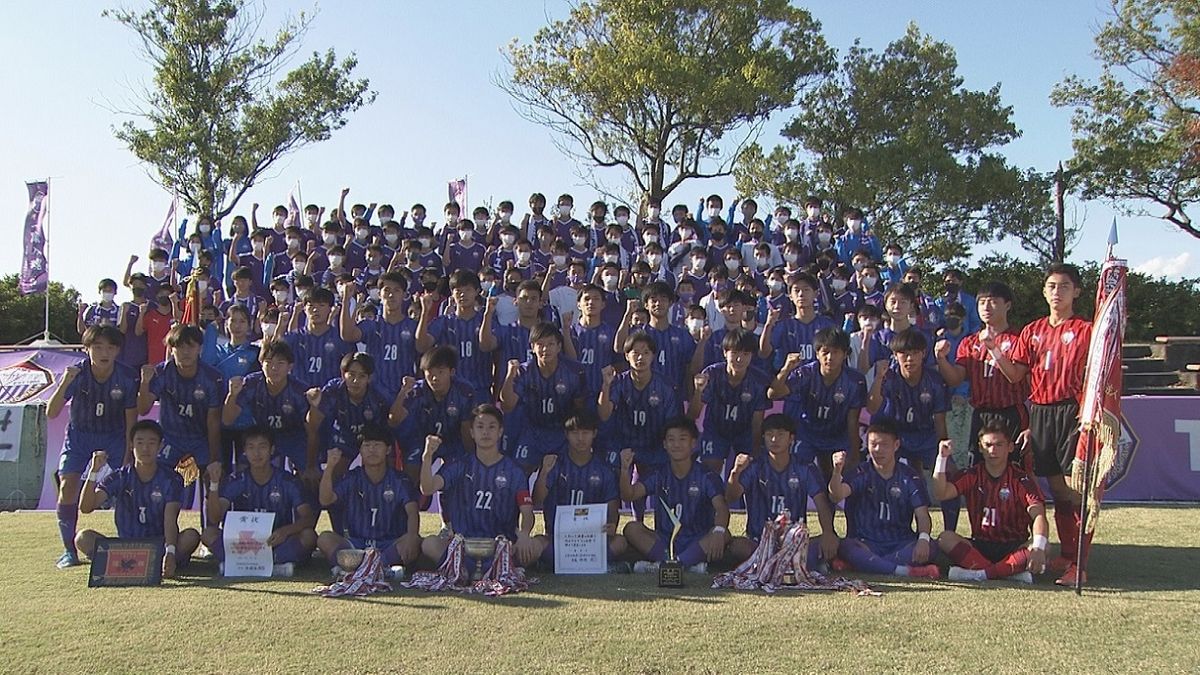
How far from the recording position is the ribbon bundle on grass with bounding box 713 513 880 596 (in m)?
5.68

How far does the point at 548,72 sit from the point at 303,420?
17158mm

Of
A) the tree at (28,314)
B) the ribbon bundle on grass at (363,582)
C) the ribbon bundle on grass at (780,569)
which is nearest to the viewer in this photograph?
the ribbon bundle on grass at (363,582)

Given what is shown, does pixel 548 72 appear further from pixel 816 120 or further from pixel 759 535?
pixel 759 535

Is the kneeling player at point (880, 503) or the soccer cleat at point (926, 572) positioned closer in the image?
the soccer cleat at point (926, 572)

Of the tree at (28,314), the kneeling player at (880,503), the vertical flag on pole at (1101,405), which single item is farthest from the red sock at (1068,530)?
the tree at (28,314)

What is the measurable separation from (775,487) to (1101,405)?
212 centimetres

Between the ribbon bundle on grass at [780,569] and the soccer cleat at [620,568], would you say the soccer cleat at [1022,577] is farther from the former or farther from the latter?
the soccer cleat at [620,568]

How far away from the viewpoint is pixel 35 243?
59.9ft

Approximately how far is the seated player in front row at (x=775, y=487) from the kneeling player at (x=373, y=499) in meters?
2.26

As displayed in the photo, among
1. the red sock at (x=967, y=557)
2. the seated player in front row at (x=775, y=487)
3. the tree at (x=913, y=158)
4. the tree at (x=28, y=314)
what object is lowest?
the red sock at (x=967, y=557)

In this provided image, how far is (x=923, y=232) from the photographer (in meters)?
22.7

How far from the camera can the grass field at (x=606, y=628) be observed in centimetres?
425

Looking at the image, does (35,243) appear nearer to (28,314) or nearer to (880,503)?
(28,314)

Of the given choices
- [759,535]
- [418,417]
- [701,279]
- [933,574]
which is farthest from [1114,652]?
[701,279]
